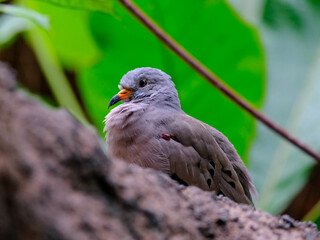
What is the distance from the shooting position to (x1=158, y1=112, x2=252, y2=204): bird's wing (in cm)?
306

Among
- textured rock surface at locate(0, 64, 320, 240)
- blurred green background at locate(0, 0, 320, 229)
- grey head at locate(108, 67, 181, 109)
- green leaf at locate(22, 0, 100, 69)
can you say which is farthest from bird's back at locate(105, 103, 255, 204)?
green leaf at locate(22, 0, 100, 69)

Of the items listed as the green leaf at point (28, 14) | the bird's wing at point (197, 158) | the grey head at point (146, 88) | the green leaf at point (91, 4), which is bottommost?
the bird's wing at point (197, 158)

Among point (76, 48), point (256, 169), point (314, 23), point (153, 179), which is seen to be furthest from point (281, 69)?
point (153, 179)

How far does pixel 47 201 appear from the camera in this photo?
153 cm

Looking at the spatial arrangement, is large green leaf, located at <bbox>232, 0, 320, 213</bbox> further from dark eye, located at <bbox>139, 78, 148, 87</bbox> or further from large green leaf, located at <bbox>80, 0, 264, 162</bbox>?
dark eye, located at <bbox>139, 78, 148, 87</bbox>

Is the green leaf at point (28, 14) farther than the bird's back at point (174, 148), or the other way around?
the bird's back at point (174, 148)

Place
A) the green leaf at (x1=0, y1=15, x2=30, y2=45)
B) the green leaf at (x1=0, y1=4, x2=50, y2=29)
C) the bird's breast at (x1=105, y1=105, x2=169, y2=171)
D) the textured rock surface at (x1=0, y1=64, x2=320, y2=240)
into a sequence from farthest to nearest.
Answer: the green leaf at (x1=0, y1=15, x2=30, y2=45) → the bird's breast at (x1=105, y1=105, x2=169, y2=171) → the green leaf at (x1=0, y1=4, x2=50, y2=29) → the textured rock surface at (x1=0, y1=64, x2=320, y2=240)

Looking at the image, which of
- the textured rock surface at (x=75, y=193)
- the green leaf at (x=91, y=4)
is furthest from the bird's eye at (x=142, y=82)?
the textured rock surface at (x=75, y=193)

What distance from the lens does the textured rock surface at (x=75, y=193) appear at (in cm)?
147

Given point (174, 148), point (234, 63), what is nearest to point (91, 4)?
point (174, 148)

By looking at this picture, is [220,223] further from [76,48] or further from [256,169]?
[76,48]

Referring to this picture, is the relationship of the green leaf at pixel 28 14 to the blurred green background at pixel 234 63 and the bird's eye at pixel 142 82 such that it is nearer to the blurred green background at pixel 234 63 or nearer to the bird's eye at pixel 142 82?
the bird's eye at pixel 142 82

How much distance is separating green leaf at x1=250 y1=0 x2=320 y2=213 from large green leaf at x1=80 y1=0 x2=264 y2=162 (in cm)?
65

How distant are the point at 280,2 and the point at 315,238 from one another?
138 inches
